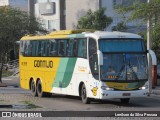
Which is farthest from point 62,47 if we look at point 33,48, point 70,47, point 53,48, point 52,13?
point 52,13

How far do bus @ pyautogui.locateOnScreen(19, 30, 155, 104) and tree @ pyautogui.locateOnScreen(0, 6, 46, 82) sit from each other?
19.2 metres

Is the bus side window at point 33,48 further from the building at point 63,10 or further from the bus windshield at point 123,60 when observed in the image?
the building at point 63,10

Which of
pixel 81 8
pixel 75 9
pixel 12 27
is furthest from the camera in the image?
pixel 75 9

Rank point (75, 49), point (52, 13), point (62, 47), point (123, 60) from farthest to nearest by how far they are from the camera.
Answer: point (52, 13) < point (62, 47) < point (75, 49) < point (123, 60)

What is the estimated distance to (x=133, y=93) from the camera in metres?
21.8

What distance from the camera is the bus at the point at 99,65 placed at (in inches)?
855

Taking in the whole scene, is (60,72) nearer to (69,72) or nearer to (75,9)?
(69,72)

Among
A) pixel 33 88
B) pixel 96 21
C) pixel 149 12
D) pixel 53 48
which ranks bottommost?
pixel 33 88

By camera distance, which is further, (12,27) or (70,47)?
(12,27)

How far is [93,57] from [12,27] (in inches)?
936

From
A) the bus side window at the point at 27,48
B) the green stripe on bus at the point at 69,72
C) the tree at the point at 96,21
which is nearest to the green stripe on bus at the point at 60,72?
the green stripe on bus at the point at 69,72

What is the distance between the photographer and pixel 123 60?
2205 cm

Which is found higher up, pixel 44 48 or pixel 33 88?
pixel 44 48

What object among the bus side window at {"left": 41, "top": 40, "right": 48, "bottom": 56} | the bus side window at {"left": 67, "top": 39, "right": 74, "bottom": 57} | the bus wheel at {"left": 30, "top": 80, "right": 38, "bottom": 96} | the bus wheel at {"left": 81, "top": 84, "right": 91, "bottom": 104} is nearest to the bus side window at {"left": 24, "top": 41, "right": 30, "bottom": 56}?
the bus wheel at {"left": 30, "top": 80, "right": 38, "bottom": 96}
